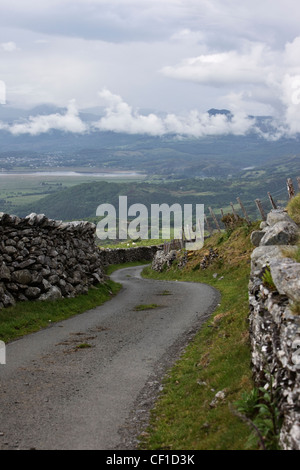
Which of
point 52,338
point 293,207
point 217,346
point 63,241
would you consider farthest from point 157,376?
point 63,241

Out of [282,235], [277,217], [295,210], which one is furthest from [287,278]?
[295,210]

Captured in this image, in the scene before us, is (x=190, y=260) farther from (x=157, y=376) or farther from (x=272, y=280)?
(x=272, y=280)

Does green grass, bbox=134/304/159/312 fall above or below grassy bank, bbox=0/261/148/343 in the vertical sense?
below

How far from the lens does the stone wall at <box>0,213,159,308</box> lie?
22.9 metres

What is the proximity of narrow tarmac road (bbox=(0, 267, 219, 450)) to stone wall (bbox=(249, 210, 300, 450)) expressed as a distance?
306 centimetres

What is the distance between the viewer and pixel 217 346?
14.8 metres

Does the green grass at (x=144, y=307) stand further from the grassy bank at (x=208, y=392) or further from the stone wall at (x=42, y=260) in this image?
the grassy bank at (x=208, y=392)

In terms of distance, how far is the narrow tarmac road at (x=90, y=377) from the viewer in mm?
9742

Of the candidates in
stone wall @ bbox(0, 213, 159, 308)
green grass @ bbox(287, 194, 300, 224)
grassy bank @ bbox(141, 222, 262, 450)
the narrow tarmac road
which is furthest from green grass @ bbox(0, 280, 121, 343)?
green grass @ bbox(287, 194, 300, 224)

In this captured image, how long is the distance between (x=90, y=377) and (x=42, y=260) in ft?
39.9

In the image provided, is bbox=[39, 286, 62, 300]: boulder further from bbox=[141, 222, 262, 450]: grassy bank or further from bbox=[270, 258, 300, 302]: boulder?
bbox=[270, 258, 300, 302]: boulder

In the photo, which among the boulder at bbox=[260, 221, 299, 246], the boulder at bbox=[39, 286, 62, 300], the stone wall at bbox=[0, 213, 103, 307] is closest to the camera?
the boulder at bbox=[260, 221, 299, 246]

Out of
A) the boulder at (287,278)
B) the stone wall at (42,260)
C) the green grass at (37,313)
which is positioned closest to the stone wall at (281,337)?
the boulder at (287,278)

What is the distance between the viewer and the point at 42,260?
979 inches
